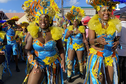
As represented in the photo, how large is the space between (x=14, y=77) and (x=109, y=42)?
3683mm

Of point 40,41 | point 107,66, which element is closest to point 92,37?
point 107,66

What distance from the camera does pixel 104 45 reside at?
7.39 feet

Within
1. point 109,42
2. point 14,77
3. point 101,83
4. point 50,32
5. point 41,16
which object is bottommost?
point 14,77

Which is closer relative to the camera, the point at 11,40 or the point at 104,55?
the point at 104,55

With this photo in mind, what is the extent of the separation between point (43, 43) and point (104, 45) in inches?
49.2

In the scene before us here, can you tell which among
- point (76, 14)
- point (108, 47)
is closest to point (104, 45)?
point (108, 47)

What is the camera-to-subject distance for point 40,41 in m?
2.09

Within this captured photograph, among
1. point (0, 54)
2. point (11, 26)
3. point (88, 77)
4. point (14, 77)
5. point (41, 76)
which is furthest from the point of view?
point (11, 26)

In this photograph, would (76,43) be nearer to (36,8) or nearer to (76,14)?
(76,14)

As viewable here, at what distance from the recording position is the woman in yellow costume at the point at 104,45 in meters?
2.21

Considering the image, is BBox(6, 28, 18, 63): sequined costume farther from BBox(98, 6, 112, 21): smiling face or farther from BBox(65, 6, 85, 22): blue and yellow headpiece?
BBox(98, 6, 112, 21): smiling face

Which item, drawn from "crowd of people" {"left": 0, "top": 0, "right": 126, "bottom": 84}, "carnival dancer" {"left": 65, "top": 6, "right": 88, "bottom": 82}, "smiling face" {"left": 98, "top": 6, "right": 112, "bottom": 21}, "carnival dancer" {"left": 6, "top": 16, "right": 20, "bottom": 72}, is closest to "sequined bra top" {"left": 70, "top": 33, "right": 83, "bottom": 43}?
"carnival dancer" {"left": 65, "top": 6, "right": 88, "bottom": 82}

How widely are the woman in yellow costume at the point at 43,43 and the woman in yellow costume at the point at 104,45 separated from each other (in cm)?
70

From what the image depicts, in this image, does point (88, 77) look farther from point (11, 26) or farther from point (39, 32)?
point (11, 26)
